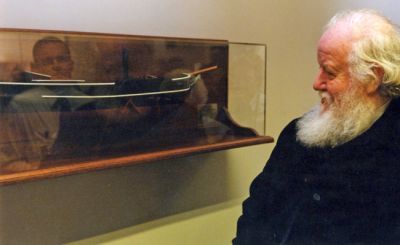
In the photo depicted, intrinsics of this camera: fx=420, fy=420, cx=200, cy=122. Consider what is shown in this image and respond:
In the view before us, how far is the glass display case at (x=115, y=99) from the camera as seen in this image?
889 millimetres

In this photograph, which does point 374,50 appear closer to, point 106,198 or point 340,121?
point 340,121

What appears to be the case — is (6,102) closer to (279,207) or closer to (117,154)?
(117,154)

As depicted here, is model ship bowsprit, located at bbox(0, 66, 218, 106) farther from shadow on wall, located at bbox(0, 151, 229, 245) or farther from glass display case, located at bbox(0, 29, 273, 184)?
shadow on wall, located at bbox(0, 151, 229, 245)

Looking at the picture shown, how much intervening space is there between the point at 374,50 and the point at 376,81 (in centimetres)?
8

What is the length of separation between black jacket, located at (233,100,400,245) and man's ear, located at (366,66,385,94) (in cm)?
7

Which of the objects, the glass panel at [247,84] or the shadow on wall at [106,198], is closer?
the shadow on wall at [106,198]

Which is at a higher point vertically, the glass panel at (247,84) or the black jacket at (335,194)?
the glass panel at (247,84)

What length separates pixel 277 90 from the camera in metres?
1.55

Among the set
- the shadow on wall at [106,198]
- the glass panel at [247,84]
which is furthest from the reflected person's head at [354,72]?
the shadow on wall at [106,198]

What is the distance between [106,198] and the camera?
3.85 ft

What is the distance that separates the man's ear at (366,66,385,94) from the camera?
1.03 metres

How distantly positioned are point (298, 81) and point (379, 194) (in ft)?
2.12

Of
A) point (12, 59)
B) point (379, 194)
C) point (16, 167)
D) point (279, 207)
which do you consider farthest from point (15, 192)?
point (379, 194)

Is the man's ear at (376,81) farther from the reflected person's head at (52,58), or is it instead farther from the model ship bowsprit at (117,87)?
the reflected person's head at (52,58)
